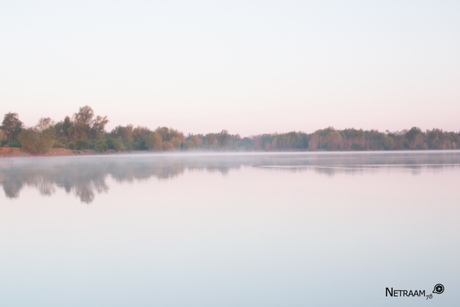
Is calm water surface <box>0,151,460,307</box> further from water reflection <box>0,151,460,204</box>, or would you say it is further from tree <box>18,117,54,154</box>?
tree <box>18,117,54,154</box>

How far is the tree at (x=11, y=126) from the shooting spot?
8319 cm

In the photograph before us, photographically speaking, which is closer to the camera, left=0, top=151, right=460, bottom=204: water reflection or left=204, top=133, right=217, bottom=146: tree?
left=0, top=151, right=460, bottom=204: water reflection

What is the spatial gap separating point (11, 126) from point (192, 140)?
56750 millimetres

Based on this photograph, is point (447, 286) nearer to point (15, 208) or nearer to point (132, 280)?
point (132, 280)

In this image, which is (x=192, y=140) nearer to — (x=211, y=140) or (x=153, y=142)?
(x=211, y=140)

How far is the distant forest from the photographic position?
85438 millimetres

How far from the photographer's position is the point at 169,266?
5.15 metres

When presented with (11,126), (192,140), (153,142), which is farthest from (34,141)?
(192,140)

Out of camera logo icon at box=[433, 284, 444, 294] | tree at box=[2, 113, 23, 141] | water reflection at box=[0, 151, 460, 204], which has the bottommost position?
camera logo icon at box=[433, 284, 444, 294]

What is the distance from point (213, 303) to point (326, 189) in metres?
9.62

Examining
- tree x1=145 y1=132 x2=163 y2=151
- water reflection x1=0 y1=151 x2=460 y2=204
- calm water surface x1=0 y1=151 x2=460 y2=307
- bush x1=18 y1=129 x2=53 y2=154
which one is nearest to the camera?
calm water surface x1=0 y1=151 x2=460 y2=307

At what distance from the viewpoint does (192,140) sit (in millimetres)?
130000

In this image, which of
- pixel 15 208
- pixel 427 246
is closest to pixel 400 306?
pixel 427 246

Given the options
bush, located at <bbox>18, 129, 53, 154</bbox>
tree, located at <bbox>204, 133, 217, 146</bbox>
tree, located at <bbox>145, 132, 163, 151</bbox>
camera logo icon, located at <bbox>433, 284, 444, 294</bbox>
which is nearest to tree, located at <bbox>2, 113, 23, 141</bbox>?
bush, located at <bbox>18, 129, 53, 154</bbox>
